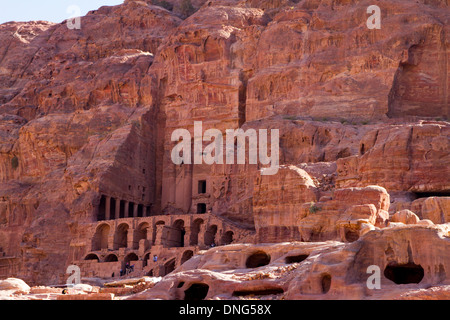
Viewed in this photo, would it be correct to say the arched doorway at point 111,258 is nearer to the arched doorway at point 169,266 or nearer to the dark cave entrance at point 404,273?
the arched doorway at point 169,266

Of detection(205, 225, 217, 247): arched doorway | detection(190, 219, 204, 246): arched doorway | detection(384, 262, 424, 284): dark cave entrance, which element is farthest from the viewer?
detection(190, 219, 204, 246): arched doorway

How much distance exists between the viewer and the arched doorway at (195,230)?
208ft

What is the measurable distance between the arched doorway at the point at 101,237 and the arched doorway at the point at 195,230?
869 cm

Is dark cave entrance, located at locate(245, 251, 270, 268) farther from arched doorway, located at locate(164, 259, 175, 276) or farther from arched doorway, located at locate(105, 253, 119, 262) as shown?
arched doorway, located at locate(105, 253, 119, 262)

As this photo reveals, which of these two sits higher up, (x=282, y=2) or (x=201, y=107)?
(x=282, y=2)

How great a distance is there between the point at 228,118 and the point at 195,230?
43.9 ft

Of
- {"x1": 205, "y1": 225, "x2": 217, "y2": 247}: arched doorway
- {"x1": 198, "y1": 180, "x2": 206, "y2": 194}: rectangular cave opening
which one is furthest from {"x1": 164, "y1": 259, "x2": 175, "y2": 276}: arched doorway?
{"x1": 198, "y1": 180, "x2": 206, "y2": 194}: rectangular cave opening

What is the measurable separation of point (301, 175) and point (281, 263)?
15.6m

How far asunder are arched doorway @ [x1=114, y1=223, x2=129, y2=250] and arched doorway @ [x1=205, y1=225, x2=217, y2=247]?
9277mm

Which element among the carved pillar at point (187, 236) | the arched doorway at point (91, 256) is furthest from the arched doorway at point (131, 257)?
the carved pillar at point (187, 236)

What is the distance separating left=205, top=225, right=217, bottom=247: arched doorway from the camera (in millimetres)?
61406
